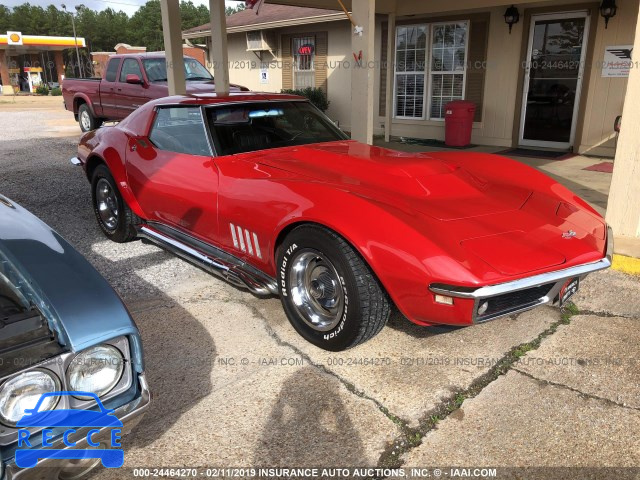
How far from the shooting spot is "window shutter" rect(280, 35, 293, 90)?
14.9 m

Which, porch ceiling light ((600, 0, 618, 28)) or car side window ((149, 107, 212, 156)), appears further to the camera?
porch ceiling light ((600, 0, 618, 28))

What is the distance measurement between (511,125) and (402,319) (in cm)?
811

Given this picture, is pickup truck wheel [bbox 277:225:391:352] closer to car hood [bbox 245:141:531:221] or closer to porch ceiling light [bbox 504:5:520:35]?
car hood [bbox 245:141:531:221]

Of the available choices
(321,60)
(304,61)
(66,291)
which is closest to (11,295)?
(66,291)

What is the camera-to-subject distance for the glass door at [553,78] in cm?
926

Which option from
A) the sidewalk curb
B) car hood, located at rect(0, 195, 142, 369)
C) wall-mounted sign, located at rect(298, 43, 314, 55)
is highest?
wall-mounted sign, located at rect(298, 43, 314, 55)

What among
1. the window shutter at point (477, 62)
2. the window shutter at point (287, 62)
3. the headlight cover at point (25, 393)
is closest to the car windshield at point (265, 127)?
the headlight cover at point (25, 393)

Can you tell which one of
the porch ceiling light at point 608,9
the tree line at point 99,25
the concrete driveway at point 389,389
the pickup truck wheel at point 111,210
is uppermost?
the tree line at point 99,25

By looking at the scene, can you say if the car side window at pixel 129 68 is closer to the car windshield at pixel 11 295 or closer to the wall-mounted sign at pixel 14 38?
the car windshield at pixel 11 295

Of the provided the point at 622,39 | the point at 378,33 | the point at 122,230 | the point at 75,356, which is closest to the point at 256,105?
the point at 122,230

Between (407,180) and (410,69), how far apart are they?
942 centimetres

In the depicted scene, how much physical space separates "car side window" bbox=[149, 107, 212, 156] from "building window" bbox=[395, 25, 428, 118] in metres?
8.53

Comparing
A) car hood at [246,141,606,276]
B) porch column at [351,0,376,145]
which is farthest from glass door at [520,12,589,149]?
car hood at [246,141,606,276]

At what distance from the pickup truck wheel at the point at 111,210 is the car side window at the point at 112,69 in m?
7.15
